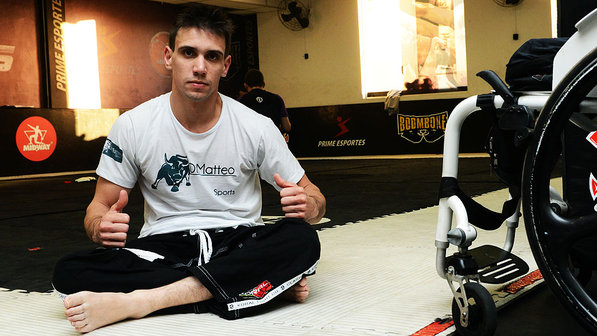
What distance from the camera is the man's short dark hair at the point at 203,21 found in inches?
81.3

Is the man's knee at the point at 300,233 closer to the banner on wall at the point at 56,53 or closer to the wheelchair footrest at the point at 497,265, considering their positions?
the wheelchair footrest at the point at 497,265

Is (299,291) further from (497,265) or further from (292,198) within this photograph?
(497,265)

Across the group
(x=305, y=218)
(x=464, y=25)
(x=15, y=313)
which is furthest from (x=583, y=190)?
(x=464, y=25)

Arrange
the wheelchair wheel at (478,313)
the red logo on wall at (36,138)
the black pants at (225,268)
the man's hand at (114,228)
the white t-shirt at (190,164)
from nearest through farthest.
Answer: the wheelchair wheel at (478,313)
the man's hand at (114,228)
the black pants at (225,268)
the white t-shirt at (190,164)
the red logo on wall at (36,138)

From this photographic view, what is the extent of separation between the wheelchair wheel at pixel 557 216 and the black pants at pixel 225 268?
30.1 inches

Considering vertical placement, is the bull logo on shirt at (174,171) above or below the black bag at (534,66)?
below

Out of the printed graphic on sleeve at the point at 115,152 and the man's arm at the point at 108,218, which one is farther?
the printed graphic on sleeve at the point at 115,152

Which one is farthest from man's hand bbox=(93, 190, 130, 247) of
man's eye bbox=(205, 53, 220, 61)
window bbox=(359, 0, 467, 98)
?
window bbox=(359, 0, 467, 98)

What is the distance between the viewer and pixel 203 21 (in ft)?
6.77

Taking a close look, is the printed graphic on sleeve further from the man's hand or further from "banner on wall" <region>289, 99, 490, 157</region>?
"banner on wall" <region>289, 99, 490, 157</region>

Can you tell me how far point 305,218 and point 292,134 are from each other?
10594 mm

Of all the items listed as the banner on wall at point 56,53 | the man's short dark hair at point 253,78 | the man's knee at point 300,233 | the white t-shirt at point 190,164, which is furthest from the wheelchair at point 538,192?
the banner on wall at point 56,53

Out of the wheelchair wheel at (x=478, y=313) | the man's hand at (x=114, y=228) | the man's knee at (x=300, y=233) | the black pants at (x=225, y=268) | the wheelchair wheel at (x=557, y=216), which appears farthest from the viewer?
the man's knee at (x=300, y=233)

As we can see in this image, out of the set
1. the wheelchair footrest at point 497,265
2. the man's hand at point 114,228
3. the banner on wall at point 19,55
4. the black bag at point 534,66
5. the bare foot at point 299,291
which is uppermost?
the banner on wall at point 19,55
